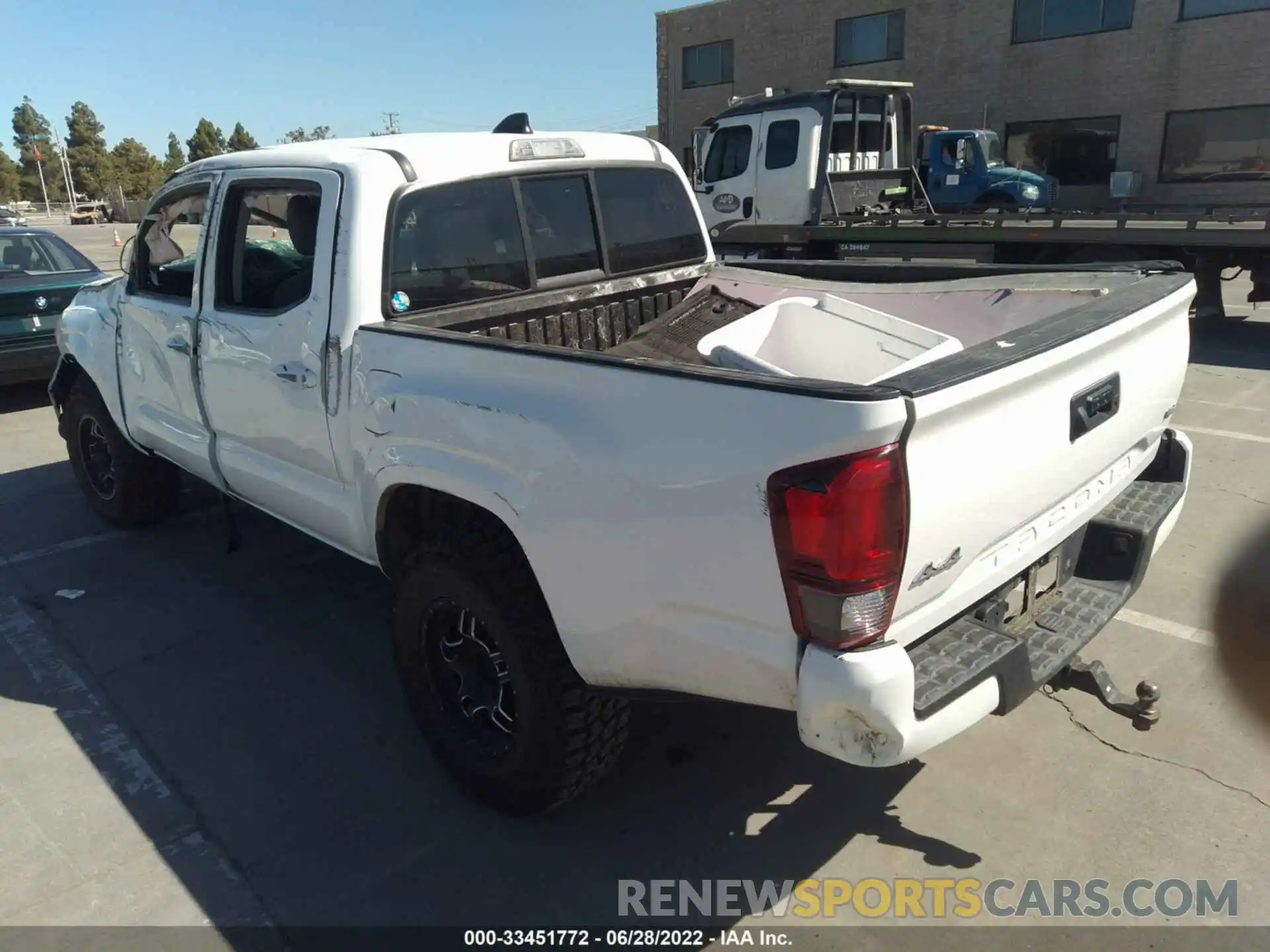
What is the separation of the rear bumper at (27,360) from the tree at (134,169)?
79885mm

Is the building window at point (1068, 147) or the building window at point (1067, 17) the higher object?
the building window at point (1067, 17)

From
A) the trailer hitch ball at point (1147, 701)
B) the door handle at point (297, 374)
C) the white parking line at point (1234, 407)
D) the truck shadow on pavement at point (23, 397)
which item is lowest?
the truck shadow on pavement at point (23, 397)

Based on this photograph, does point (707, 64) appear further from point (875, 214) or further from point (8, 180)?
point (8, 180)

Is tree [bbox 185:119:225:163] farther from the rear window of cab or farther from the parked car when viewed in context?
→ the rear window of cab

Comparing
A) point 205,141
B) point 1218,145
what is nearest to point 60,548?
point 1218,145

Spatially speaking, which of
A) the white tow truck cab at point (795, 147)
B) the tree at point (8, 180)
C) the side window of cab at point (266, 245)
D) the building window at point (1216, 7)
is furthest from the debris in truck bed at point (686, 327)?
the tree at point (8, 180)

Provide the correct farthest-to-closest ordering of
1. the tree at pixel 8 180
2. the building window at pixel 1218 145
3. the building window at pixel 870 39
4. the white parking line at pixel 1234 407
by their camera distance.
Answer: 1. the tree at pixel 8 180
2. the building window at pixel 870 39
3. the building window at pixel 1218 145
4. the white parking line at pixel 1234 407

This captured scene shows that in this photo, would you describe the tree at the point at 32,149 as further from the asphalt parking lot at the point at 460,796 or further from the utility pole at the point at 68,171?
the asphalt parking lot at the point at 460,796

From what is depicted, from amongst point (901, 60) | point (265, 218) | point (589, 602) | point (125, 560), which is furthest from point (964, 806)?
point (901, 60)

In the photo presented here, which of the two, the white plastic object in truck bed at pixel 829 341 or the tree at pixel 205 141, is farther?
the tree at pixel 205 141

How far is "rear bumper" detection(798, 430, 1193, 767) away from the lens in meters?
2.03

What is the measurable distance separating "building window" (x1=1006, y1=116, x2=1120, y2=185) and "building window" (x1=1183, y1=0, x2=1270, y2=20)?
252cm

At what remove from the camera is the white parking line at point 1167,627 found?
3.86 m

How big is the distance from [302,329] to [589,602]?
5.31 ft
